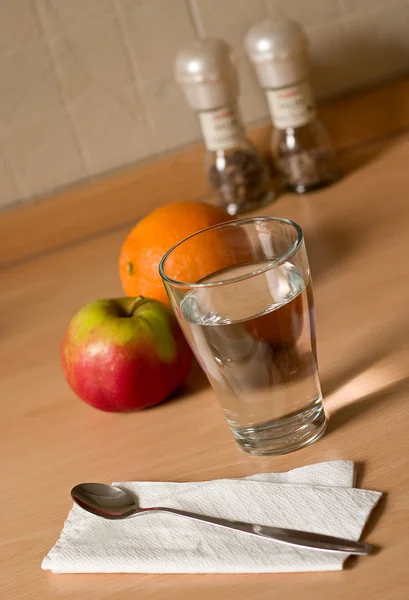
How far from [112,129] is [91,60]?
0.09 meters

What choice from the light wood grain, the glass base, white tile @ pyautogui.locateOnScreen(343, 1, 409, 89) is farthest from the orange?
white tile @ pyautogui.locateOnScreen(343, 1, 409, 89)

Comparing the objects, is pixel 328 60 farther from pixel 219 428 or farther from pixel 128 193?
pixel 219 428

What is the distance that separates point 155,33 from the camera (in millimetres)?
1062

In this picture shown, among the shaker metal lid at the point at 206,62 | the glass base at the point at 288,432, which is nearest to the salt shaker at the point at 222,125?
the shaker metal lid at the point at 206,62

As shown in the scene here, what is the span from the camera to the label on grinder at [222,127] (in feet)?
3.27

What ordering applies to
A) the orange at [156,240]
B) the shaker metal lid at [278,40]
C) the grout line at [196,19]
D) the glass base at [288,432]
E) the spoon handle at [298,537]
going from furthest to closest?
the grout line at [196,19] → the shaker metal lid at [278,40] → the orange at [156,240] → the glass base at [288,432] → the spoon handle at [298,537]

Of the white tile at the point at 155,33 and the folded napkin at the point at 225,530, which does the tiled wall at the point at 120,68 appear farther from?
the folded napkin at the point at 225,530

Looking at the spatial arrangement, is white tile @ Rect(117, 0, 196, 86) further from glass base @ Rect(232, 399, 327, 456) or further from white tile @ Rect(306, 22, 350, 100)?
glass base @ Rect(232, 399, 327, 456)

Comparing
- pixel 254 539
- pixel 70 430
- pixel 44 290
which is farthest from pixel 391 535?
pixel 44 290

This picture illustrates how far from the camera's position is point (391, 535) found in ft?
1.45

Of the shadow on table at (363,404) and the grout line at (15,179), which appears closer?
the shadow on table at (363,404)

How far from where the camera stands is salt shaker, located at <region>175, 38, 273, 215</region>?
965 millimetres

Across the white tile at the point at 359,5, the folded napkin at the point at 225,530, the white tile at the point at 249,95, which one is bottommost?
the folded napkin at the point at 225,530

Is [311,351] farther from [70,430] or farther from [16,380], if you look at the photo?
[16,380]
